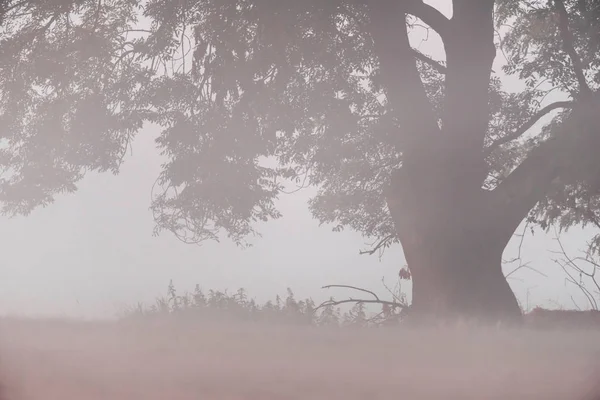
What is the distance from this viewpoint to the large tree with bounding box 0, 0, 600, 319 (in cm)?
745

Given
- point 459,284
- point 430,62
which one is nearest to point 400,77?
point 430,62

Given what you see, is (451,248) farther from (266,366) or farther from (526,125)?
(266,366)

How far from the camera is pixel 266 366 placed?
310 cm

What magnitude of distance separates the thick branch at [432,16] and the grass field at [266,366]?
16.2ft

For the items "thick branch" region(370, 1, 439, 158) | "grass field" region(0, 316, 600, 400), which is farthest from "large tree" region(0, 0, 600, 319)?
"grass field" region(0, 316, 600, 400)

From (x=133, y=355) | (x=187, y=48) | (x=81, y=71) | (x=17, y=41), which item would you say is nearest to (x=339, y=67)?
(x=187, y=48)

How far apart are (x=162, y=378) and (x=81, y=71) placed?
6560 mm

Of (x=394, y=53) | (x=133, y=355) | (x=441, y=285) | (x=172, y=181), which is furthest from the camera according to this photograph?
(x=172, y=181)

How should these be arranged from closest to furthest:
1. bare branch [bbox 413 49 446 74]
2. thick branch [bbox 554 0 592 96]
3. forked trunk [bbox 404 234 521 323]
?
forked trunk [bbox 404 234 521 323]
thick branch [bbox 554 0 592 96]
bare branch [bbox 413 49 446 74]

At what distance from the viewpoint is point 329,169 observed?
27.4 ft

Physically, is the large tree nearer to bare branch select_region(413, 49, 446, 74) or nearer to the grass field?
bare branch select_region(413, 49, 446, 74)

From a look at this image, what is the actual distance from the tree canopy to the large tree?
0.08ft

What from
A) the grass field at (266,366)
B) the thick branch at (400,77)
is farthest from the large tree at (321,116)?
the grass field at (266,366)

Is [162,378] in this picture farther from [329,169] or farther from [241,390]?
[329,169]
